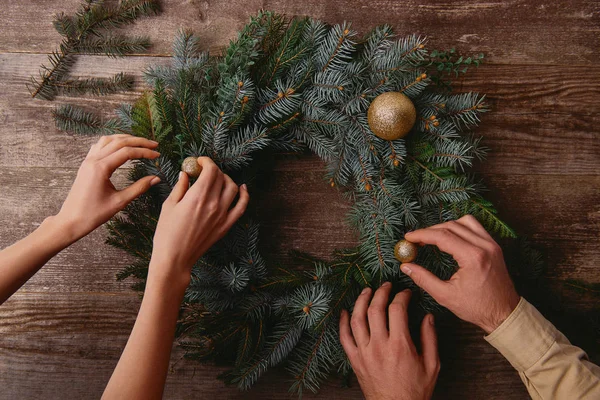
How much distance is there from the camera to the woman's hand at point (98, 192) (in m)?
0.99

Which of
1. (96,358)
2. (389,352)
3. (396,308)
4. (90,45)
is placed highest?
(90,45)

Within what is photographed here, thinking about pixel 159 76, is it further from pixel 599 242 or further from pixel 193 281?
pixel 599 242

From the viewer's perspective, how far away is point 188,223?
944mm

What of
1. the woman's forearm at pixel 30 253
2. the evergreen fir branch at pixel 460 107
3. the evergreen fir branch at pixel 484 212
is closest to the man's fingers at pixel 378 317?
the evergreen fir branch at pixel 484 212

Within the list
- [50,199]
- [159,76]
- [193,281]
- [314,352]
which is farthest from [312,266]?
[50,199]

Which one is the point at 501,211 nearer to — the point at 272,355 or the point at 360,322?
the point at 360,322

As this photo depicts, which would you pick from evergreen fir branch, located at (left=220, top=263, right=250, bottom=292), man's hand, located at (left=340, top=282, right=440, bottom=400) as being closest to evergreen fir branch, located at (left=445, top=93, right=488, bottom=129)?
man's hand, located at (left=340, top=282, right=440, bottom=400)

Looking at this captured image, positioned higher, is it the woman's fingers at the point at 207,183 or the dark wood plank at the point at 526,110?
the dark wood plank at the point at 526,110

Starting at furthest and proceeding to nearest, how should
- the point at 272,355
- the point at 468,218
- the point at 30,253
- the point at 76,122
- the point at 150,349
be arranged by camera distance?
the point at 76,122
the point at 272,355
the point at 468,218
the point at 30,253
the point at 150,349

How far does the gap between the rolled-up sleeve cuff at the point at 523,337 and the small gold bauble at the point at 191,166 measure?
2.78ft

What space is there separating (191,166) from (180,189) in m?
0.08

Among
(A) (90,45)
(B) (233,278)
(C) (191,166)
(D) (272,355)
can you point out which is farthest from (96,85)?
(D) (272,355)

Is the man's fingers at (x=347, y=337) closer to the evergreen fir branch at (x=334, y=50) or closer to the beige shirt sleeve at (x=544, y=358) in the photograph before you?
the beige shirt sleeve at (x=544, y=358)

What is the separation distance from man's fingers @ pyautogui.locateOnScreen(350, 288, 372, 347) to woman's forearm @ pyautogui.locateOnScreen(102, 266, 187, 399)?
50 centimetres
